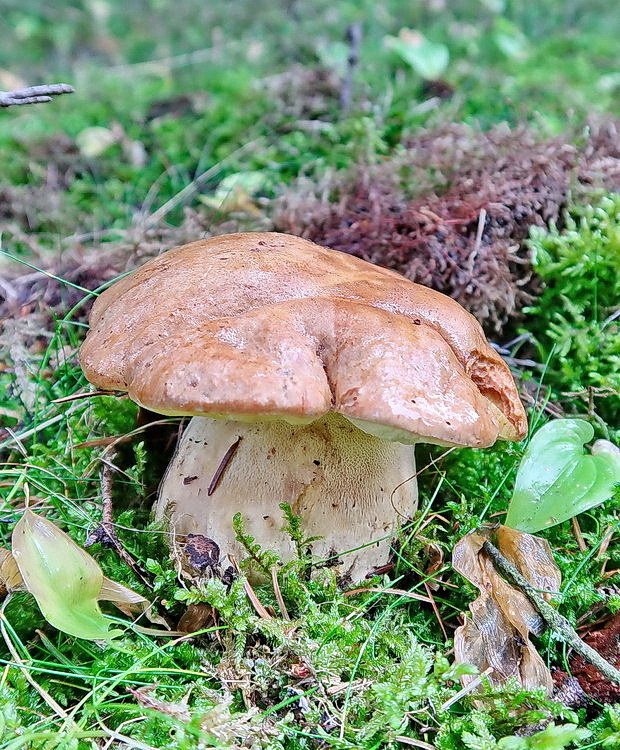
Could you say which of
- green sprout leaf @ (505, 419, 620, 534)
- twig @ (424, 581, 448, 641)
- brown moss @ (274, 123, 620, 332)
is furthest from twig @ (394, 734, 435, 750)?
brown moss @ (274, 123, 620, 332)

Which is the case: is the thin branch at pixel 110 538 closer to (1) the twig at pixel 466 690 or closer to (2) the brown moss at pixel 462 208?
(1) the twig at pixel 466 690

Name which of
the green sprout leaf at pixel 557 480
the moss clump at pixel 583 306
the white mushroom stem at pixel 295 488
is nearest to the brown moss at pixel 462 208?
the moss clump at pixel 583 306

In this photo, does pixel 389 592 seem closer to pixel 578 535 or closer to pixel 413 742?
pixel 413 742

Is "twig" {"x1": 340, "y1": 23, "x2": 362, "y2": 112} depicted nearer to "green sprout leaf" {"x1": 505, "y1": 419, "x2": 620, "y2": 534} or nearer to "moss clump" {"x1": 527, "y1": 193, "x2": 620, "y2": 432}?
"moss clump" {"x1": 527, "y1": 193, "x2": 620, "y2": 432}

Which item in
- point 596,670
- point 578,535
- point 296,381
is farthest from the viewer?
point 578,535

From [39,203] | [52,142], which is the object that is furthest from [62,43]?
[39,203]

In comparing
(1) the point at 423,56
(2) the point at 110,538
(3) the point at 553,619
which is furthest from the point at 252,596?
(1) the point at 423,56
